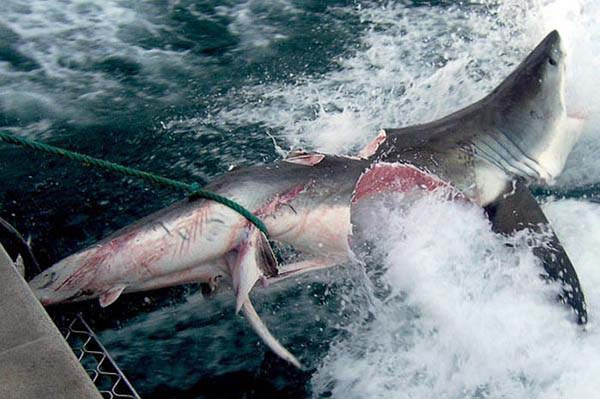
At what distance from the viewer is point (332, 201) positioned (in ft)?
10.4

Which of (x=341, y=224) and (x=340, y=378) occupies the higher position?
(x=341, y=224)

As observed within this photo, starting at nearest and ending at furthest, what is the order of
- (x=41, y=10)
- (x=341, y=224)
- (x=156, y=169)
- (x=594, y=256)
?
(x=341, y=224), (x=594, y=256), (x=156, y=169), (x=41, y=10)

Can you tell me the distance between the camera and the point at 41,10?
6875mm

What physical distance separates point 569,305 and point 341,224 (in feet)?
3.38

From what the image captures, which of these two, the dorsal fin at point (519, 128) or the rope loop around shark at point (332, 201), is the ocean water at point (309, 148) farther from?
the dorsal fin at point (519, 128)

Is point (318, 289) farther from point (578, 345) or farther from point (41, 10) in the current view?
point (41, 10)

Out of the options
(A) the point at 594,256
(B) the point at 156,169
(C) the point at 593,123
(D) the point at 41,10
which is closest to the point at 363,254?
(A) the point at 594,256

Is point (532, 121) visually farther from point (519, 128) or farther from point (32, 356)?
point (32, 356)

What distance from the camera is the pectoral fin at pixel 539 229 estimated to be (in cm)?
334

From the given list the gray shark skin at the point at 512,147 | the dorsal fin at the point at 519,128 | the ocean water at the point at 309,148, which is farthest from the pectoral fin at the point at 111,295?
the dorsal fin at the point at 519,128

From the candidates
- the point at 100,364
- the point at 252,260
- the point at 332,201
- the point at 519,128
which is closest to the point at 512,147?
the point at 519,128

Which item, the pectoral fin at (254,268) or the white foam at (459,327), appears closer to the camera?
the pectoral fin at (254,268)

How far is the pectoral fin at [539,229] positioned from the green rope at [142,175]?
1.17 m

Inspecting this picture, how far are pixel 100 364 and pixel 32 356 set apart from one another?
1.45 feet
